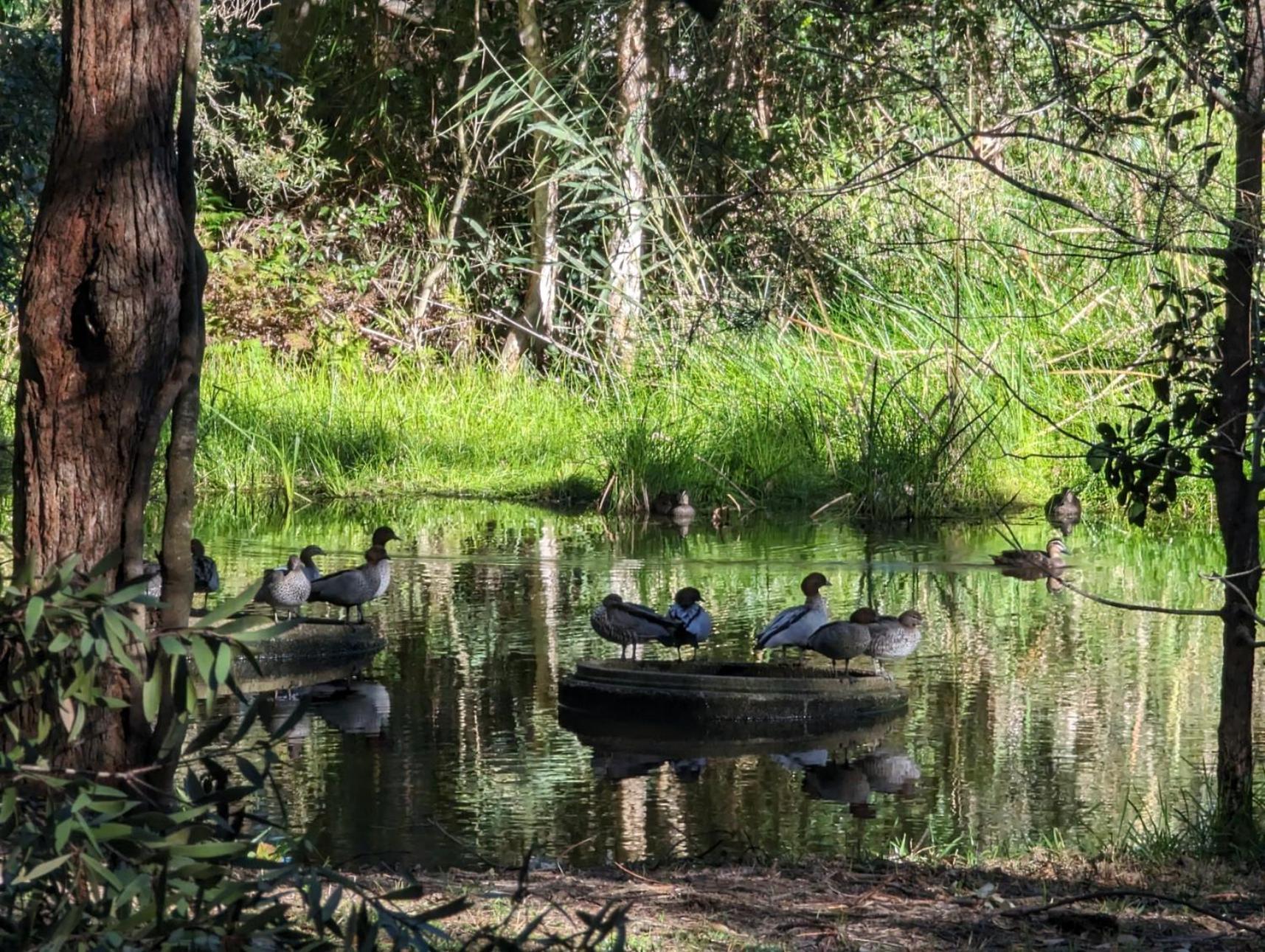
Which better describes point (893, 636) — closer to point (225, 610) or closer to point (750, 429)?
point (225, 610)

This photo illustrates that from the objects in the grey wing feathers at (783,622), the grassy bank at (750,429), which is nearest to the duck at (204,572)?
the grey wing feathers at (783,622)

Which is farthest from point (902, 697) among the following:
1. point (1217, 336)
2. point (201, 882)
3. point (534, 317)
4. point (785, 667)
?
point (534, 317)

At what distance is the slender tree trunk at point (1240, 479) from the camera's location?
5395 millimetres

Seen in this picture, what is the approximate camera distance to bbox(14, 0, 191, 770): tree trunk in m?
3.74

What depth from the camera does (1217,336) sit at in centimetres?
570

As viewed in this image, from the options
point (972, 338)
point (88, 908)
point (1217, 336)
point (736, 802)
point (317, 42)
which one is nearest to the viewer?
point (88, 908)

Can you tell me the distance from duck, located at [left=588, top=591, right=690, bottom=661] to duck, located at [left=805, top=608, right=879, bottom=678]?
30.0 inches

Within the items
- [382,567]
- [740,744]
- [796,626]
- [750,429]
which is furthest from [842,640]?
[750,429]

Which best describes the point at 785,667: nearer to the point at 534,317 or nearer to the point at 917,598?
the point at 917,598

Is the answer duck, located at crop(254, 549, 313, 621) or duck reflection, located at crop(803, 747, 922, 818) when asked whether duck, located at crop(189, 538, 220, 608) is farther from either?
duck reflection, located at crop(803, 747, 922, 818)

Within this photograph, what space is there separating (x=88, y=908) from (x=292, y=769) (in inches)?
190

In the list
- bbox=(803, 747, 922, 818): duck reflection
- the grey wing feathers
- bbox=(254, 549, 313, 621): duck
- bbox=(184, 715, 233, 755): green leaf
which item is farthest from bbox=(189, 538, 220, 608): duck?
bbox=(184, 715, 233, 755): green leaf

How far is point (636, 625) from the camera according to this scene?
956 cm

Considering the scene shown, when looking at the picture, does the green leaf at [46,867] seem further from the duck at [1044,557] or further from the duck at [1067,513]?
the duck at [1067,513]
